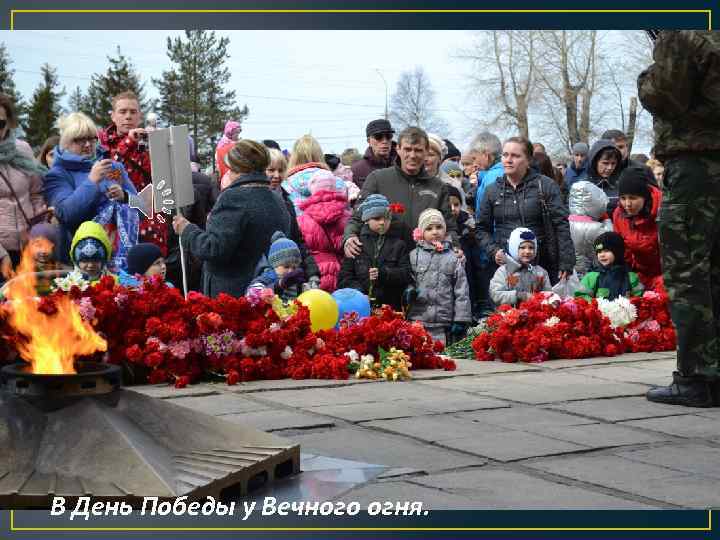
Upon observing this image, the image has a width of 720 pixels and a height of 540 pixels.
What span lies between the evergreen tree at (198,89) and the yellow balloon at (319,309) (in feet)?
185

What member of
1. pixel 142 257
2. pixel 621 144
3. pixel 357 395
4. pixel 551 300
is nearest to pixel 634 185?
pixel 551 300

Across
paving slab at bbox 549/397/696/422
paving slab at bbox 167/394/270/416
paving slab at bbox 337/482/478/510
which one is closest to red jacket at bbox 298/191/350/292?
paving slab at bbox 167/394/270/416

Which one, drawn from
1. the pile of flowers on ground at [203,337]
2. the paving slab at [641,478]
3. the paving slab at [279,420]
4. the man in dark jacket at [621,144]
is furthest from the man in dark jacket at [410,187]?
the paving slab at [641,478]

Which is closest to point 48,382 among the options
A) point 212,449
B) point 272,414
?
point 212,449

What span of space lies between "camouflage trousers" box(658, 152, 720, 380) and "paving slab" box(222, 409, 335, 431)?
212cm

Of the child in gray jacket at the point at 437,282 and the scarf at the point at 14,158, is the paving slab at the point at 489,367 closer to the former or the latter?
the child in gray jacket at the point at 437,282

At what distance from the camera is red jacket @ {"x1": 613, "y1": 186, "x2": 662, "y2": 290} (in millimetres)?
10828

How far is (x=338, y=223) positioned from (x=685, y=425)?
205 inches

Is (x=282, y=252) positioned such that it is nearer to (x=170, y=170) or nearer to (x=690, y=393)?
(x=170, y=170)

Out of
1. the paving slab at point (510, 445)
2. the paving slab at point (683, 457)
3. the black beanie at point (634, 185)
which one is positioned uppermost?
the black beanie at point (634, 185)

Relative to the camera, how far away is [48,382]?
4539 mm

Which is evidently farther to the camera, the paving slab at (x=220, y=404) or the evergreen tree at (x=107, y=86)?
the evergreen tree at (x=107, y=86)

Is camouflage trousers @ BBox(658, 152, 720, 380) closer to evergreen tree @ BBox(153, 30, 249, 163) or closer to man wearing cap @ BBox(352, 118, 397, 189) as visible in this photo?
man wearing cap @ BBox(352, 118, 397, 189)

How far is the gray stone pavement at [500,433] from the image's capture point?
4.68 m
